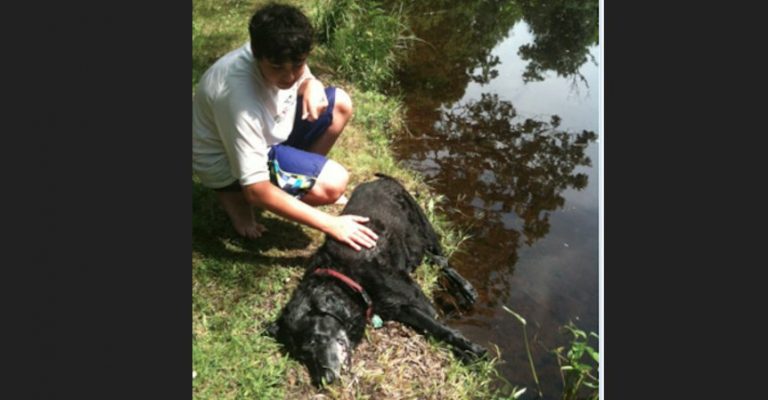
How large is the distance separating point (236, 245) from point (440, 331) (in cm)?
152

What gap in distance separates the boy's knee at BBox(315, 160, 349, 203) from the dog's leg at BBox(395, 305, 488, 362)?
2.90 ft

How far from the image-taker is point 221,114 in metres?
3.39

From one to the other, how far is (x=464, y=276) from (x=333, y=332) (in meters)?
1.32

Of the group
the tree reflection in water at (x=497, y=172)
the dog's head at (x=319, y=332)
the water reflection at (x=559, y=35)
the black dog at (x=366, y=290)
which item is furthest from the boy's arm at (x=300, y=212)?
the water reflection at (x=559, y=35)

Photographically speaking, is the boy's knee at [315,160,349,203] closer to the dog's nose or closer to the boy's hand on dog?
the boy's hand on dog

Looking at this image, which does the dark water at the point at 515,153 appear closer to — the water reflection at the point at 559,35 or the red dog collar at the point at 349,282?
the water reflection at the point at 559,35

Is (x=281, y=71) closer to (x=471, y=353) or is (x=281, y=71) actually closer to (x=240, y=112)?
(x=240, y=112)

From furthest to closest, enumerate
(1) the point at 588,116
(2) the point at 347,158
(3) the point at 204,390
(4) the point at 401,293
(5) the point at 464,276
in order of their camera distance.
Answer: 1. (1) the point at 588,116
2. (2) the point at 347,158
3. (5) the point at 464,276
4. (4) the point at 401,293
5. (3) the point at 204,390

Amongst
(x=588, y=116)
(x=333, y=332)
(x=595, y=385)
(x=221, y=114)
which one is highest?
(x=588, y=116)

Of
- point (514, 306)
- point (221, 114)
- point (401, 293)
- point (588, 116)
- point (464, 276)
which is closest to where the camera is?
point (221, 114)

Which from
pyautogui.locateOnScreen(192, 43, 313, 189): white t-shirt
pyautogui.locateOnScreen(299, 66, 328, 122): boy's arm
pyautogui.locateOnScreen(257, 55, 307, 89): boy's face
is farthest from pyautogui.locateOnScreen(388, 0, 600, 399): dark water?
pyautogui.locateOnScreen(257, 55, 307, 89): boy's face

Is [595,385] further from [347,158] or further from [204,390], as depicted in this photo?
[347,158]

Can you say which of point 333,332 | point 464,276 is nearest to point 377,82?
point 464,276

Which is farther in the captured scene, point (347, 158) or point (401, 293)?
point (347, 158)
